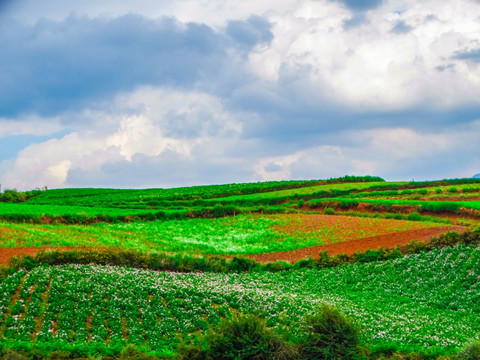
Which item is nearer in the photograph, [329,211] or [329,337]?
[329,337]

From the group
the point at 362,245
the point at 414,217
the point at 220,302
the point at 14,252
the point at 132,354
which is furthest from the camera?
the point at 414,217

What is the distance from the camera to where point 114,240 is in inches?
1841

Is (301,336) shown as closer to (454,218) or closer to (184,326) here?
(184,326)

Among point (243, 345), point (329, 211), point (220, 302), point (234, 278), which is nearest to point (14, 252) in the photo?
point (234, 278)

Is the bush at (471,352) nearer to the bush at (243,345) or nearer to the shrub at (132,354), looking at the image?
the bush at (243,345)

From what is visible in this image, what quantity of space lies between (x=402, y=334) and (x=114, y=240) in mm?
31378

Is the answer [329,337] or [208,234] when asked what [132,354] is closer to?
[329,337]

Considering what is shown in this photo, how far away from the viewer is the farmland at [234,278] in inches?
874

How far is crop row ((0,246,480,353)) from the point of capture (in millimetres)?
22062

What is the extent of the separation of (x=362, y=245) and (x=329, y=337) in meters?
25.1

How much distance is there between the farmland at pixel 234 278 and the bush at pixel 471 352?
178cm

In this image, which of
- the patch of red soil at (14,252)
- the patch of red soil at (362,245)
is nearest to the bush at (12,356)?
the patch of red soil at (14,252)

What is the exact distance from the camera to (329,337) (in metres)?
19.6

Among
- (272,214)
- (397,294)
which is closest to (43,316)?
(397,294)
